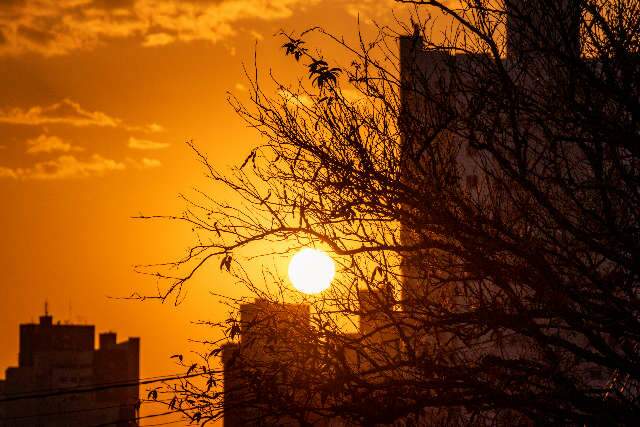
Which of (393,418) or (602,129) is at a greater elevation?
(602,129)

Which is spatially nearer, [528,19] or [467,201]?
[528,19]

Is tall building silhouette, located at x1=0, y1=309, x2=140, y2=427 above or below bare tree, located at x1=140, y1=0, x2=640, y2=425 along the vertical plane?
above

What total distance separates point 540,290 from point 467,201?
5.39 ft

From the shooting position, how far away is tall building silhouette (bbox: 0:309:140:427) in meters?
106

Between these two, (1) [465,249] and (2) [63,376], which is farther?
(2) [63,376]

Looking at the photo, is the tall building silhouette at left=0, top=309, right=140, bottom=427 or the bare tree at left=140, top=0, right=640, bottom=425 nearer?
the bare tree at left=140, top=0, right=640, bottom=425

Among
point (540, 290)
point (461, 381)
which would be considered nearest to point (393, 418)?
point (461, 381)

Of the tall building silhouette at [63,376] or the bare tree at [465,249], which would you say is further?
the tall building silhouette at [63,376]

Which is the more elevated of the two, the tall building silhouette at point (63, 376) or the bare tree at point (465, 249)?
the tall building silhouette at point (63, 376)

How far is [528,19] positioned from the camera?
994 centimetres

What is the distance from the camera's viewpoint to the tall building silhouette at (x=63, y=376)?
106 metres

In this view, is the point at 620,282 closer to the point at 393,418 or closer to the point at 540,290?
the point at 540,290

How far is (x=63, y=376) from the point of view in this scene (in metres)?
109

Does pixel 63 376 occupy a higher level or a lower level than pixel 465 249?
higher
